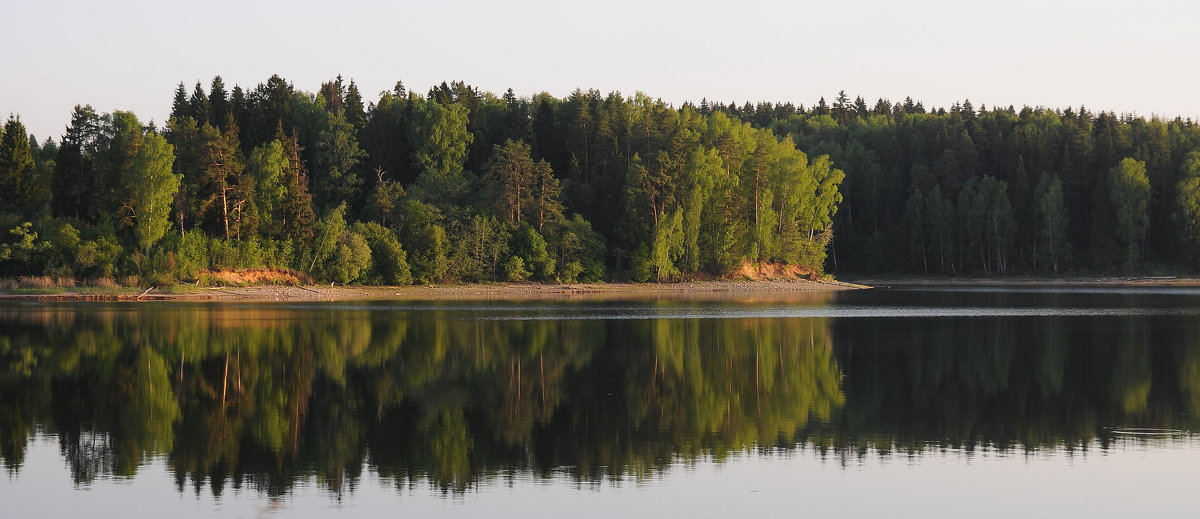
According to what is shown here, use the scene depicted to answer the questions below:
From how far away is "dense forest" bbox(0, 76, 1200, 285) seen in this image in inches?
3250

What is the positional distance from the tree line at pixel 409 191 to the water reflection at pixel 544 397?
35.7 m

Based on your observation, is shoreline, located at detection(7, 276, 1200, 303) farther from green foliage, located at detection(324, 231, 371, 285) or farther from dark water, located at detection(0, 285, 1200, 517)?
dark water, located at detection(0, 285, 1200, 517)

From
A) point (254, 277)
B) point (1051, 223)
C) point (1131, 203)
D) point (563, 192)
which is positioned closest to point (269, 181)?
point (254, 277)

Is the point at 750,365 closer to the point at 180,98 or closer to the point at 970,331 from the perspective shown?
the point at 970,331

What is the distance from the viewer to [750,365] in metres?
32.9

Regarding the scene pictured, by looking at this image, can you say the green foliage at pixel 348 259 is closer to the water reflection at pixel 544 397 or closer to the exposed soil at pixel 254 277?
the exposed soil at pixel 254 277

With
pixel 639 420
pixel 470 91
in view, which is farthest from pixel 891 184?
pixel 639 420

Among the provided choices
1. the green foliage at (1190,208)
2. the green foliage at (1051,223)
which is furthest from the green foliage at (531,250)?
the green foliage at (1190,208)

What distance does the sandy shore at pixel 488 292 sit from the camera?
245 feet

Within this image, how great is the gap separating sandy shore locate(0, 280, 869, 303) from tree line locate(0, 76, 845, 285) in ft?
6.74

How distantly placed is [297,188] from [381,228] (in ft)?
24.6

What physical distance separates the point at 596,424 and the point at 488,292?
72398 mm

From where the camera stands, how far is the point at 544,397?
25.9 metres

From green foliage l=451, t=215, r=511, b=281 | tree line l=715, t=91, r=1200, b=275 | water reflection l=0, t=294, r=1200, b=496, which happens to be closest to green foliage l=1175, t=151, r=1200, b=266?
tree line l=715, t=91, r=1200, b=275
